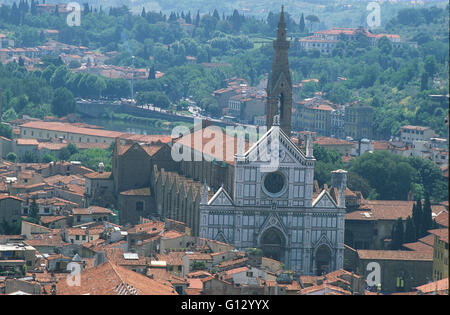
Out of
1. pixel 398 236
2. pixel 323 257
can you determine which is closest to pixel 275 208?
pixel 323 257

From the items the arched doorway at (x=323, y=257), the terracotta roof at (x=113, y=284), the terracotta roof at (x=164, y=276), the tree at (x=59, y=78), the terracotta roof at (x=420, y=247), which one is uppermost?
the terracotta roof at (x=113, y=284)

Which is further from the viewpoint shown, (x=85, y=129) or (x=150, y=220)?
(x=85, y=129)

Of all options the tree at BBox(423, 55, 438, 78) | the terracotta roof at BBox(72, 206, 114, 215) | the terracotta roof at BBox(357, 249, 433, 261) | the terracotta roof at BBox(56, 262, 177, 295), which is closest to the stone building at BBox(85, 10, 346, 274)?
the terracotta roof at BBox(357, 249, 433, 261)

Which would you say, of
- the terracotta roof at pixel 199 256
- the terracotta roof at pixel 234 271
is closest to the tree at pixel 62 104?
the terracotta roof at pixel 199 256

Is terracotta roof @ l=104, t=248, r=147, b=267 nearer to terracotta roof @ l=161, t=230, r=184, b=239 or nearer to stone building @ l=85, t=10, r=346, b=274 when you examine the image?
terracotta roof @ l=161, t=230, r=184, b=239

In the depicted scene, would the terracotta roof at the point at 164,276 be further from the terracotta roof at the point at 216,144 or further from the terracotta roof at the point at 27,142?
the terracotta roof at the point at 27,142

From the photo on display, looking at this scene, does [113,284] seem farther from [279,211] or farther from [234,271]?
[279,211]
